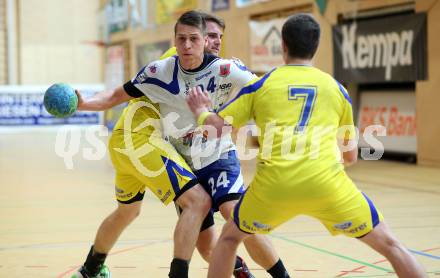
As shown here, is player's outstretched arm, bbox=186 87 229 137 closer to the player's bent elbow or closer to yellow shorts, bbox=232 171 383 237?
yellow shorts, bbox=232 171 383 237

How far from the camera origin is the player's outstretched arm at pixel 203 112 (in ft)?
12.4

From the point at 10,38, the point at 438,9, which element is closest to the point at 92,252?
the point at 438,9

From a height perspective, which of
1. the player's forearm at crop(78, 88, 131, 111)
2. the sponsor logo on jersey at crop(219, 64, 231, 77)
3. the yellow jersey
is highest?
the sponsor logo on jersey at crop(219, 64, 231, 77)

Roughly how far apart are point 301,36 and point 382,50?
11530 mm

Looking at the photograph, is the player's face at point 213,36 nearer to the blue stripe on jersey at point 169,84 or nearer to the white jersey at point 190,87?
the white jersey at point 190,87

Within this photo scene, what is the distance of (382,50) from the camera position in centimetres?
1485

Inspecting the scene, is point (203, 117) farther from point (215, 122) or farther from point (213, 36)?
point (213, 36)

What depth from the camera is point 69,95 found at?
470 cm

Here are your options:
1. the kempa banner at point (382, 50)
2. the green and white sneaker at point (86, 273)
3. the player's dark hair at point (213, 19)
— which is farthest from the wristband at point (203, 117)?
the kempa banner at point (382, 50)

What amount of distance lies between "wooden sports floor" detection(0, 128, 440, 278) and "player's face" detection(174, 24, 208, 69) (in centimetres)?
168

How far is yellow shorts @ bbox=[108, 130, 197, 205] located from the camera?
179 inches

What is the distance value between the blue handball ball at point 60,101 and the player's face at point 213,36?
106cm

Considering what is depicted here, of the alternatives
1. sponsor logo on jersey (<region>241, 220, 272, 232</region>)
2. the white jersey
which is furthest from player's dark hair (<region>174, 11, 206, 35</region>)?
sponsor logo on jersey (<region>241, 220, 272, 232</region>)

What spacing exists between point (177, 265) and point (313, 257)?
1.90 metres
